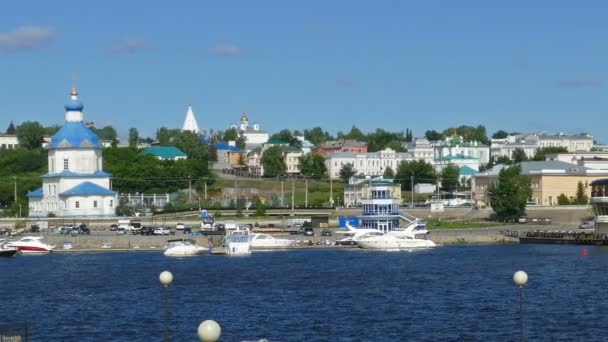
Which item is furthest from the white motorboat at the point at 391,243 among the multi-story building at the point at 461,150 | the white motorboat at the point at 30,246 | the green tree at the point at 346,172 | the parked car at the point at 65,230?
the multi-story building at the point at 461,150

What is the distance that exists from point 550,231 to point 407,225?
9.09 meters

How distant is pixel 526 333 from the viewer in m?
37.0

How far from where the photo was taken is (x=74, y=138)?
98.4 m

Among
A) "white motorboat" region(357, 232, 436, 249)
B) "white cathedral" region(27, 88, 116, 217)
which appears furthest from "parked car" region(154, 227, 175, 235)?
"white motorboat" region(357, 232, 436, 249)

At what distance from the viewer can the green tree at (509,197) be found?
95000 mm

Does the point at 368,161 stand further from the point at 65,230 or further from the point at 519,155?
the point at 65,230

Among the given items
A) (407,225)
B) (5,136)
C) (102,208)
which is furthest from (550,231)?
(5,136)

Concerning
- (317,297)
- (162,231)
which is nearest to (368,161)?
(162,231)

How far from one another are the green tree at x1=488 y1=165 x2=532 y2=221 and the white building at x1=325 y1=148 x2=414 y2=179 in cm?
5873

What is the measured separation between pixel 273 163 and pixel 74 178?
56.2 metres

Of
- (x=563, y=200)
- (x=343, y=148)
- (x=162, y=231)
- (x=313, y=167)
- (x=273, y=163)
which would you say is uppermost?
(x=343, y=148)

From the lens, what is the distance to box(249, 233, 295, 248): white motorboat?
7638cm

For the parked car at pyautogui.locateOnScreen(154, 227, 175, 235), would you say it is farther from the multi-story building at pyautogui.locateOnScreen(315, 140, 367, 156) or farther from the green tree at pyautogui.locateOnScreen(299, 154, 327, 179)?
the multi-story building at pyautogui.locateOnScreen(315, 140, 367, 156)

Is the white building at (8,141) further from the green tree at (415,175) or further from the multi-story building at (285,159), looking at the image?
the green tree at (415,175)
